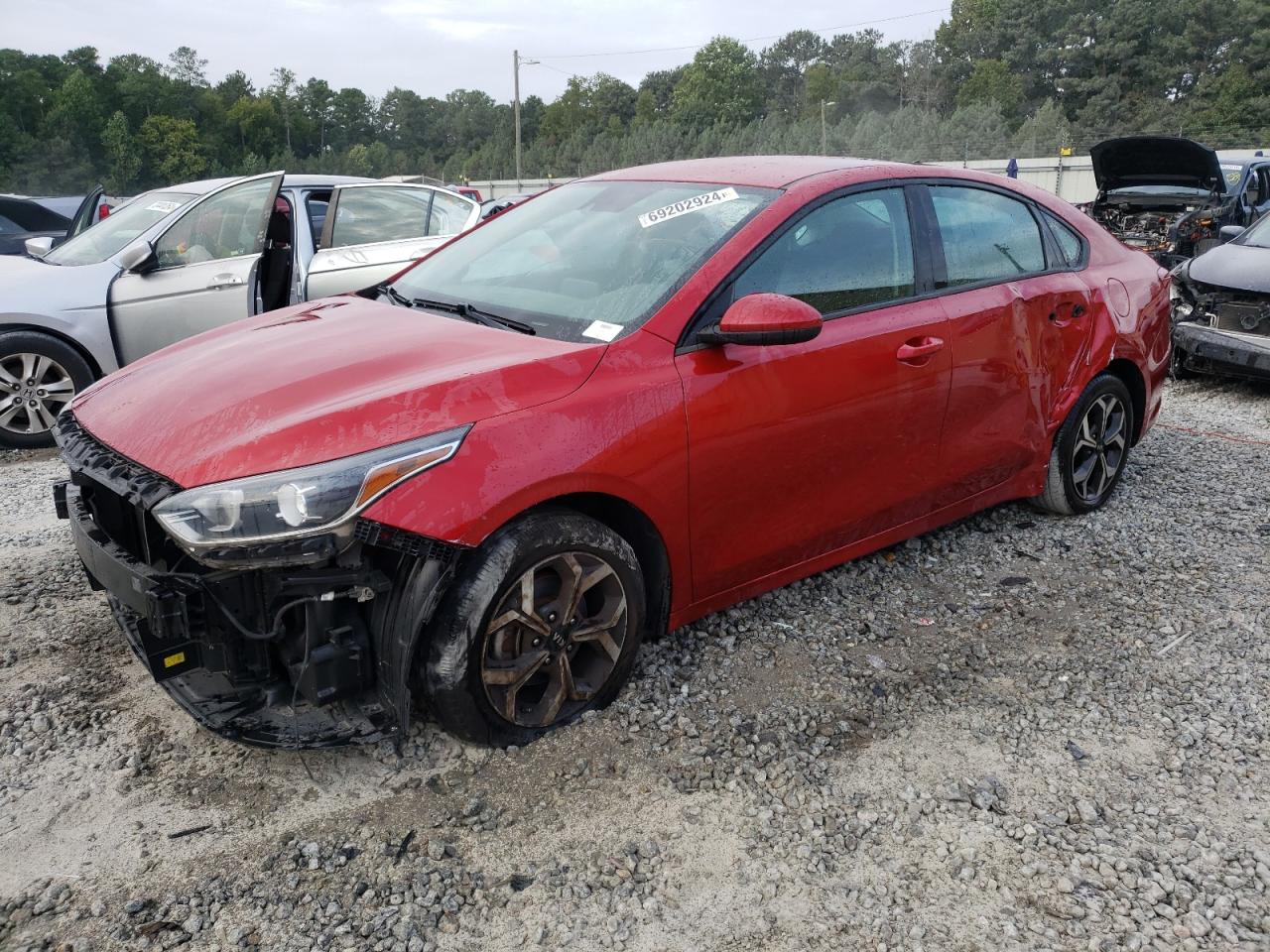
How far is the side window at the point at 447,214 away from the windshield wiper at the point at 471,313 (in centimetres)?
459

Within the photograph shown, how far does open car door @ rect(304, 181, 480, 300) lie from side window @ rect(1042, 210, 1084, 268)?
387 cm

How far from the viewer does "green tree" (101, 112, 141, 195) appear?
8131 centimetres

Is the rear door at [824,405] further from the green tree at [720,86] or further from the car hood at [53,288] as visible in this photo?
the green tree at [720,86]

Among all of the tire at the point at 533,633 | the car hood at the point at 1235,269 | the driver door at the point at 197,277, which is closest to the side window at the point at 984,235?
the tire at the point at 533,633

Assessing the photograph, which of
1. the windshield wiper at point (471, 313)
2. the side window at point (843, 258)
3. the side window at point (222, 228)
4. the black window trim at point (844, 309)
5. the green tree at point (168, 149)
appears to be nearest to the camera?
the black window trim at point (844, 309)

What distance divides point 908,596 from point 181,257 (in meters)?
5.16

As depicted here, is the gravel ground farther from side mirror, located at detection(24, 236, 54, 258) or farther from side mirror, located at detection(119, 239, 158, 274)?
side mirror, located at detection(24, 236, 54, 258)

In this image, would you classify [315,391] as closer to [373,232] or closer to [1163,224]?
[373,232]

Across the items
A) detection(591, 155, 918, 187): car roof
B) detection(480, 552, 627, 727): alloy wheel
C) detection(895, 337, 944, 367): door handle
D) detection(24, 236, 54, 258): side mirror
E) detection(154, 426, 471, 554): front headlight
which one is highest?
detection(591, 155, 918, 187): car roof

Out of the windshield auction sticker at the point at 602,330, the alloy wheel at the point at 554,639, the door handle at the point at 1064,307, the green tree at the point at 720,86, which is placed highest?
the green tree at the point at 720,86

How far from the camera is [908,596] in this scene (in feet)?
12.9

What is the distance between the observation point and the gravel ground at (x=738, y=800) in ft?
7.45

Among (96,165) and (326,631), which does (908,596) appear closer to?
(326,631)

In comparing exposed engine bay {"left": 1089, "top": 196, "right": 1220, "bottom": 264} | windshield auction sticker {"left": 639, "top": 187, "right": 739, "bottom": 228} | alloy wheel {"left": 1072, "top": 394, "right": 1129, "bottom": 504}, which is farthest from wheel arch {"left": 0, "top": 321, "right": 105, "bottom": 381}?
exposed engine bay {"left": 1089, "top": 196, "right": 1220, "bottom": 264}
